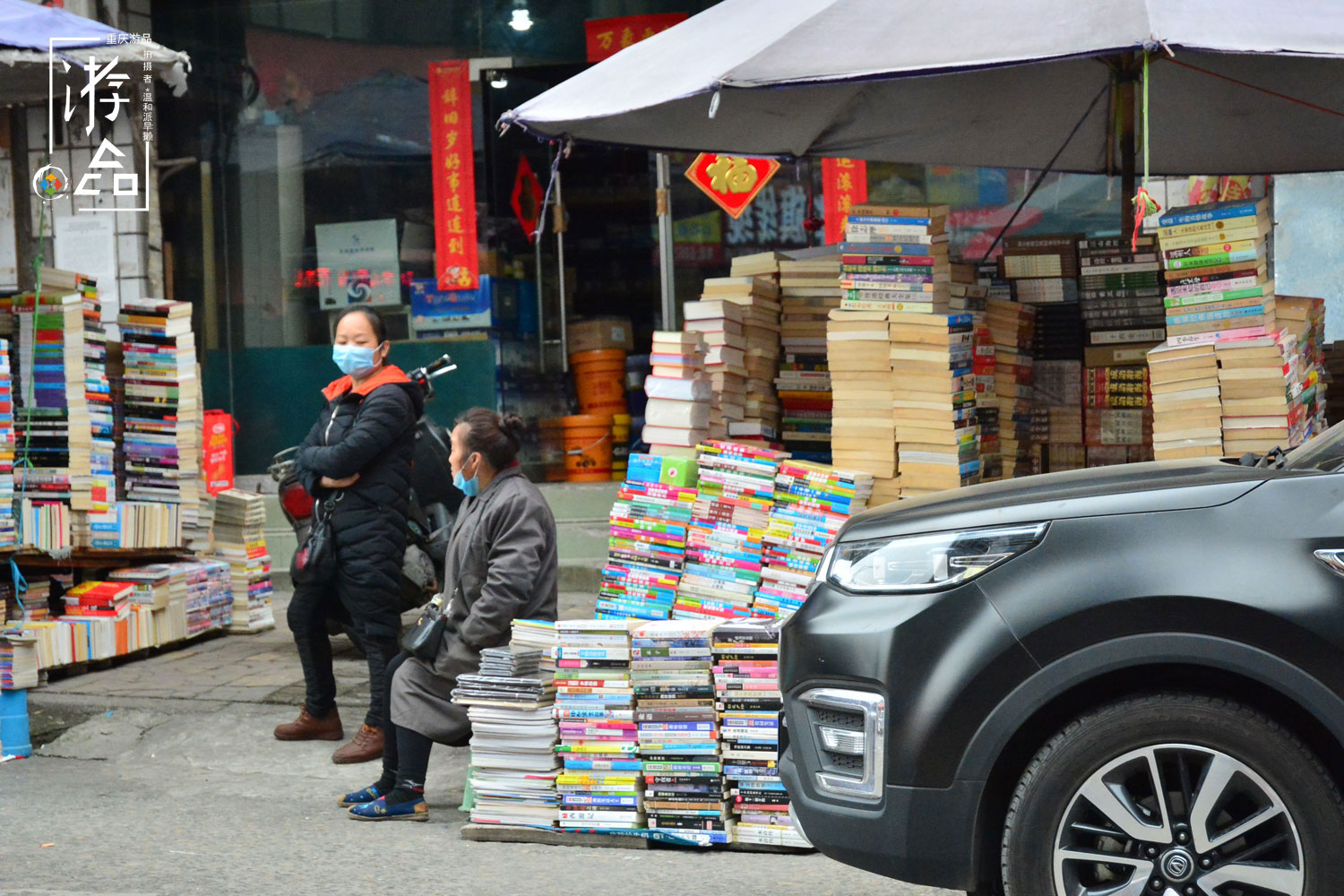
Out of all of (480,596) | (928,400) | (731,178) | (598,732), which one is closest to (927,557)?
(598,732)

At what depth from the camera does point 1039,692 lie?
131 inches

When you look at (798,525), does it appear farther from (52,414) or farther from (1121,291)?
(52,414)

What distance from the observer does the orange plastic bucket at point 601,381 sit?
1130cm

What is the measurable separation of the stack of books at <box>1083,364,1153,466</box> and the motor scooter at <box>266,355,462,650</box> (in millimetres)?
3296

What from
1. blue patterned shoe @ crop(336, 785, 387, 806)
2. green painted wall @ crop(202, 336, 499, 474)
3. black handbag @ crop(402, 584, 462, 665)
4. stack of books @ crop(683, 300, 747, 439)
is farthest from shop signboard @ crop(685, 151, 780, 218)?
blue patterned shoe @ crop(336, 785, 387, 806)

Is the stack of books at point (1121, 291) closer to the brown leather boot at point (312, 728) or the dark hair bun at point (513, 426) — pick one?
the dark hair bun at point (513, 426)

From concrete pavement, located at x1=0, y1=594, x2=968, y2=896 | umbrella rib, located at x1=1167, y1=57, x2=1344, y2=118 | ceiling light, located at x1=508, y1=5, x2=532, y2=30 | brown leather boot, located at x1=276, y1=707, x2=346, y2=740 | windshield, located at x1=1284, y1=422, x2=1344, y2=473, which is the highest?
ceiling light, located at x1=508, y1=5, x2=532, y2=30

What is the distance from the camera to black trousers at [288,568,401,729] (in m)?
6.27

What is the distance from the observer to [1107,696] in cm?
339

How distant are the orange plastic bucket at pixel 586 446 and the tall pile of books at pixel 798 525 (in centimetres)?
496

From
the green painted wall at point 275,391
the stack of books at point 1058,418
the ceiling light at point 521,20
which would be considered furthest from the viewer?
the green painted wall at point 275,391

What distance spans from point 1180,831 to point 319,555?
3975mm

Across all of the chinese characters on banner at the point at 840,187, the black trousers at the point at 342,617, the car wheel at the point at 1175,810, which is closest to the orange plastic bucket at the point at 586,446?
the chinese characters on banner at the point at 840,187

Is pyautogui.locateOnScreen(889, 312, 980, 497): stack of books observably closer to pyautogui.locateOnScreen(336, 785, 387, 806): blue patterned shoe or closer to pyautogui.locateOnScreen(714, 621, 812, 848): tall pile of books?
pyautogui.locateOnScreen(714, 621, 812, 848): tall pile of books
